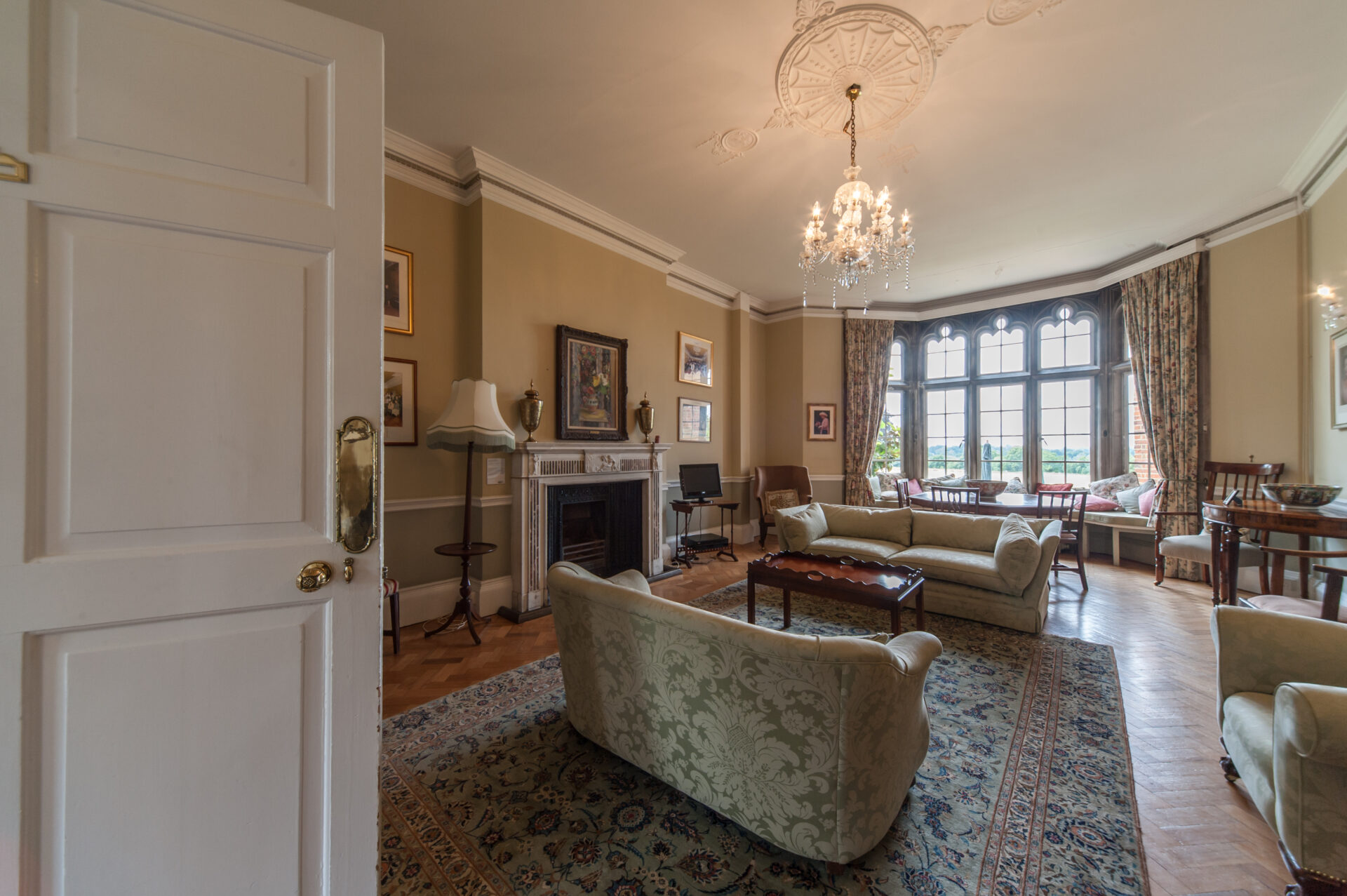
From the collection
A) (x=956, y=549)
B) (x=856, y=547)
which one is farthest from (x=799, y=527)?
(x=956, y=549)

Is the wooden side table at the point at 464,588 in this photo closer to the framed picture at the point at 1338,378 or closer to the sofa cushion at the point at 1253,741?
the sofa cushion at the point at 1253,741

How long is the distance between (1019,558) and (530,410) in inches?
144

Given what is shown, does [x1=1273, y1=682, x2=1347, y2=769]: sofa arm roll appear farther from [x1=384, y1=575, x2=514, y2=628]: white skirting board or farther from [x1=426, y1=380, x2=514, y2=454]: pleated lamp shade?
[x1=384, y1=575, x2=514, y2=628]: white skirting board

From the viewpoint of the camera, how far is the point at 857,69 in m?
2.61

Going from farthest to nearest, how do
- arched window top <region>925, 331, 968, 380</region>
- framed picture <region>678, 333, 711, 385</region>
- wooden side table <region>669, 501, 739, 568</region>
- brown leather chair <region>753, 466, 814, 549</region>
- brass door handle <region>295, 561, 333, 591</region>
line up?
arched window top <region>925, 331, 968, 380</region>
brown leather chair <region>753, 466, 814, 549</region>
framed picture <region>678, 333, 711, 385</region>
wooden side table <region>669, 501, 739, 568</region>
brass door handle <region>295, 561, 333, 591</region>

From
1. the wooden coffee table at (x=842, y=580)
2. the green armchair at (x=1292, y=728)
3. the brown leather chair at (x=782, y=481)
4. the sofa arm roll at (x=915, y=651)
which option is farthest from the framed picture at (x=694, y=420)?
the green armchair at (x=1292, y=728)

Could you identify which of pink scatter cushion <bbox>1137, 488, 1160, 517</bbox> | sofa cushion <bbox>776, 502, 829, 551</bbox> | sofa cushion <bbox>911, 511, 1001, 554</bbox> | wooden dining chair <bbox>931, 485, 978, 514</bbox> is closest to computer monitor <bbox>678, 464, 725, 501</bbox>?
sofa cushion <bbox>776, 502, 829, 551</bbox>

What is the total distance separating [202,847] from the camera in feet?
3.14

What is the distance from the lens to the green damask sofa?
4.17ft

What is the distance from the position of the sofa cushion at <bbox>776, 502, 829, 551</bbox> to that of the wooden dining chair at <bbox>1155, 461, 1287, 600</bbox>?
9.53ft

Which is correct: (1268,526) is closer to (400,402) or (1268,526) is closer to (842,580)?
(842,580)

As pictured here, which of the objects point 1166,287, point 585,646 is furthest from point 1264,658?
point 1166,287

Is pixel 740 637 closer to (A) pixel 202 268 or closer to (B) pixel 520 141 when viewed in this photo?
(A) pixel 202 268

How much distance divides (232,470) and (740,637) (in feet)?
4.20
